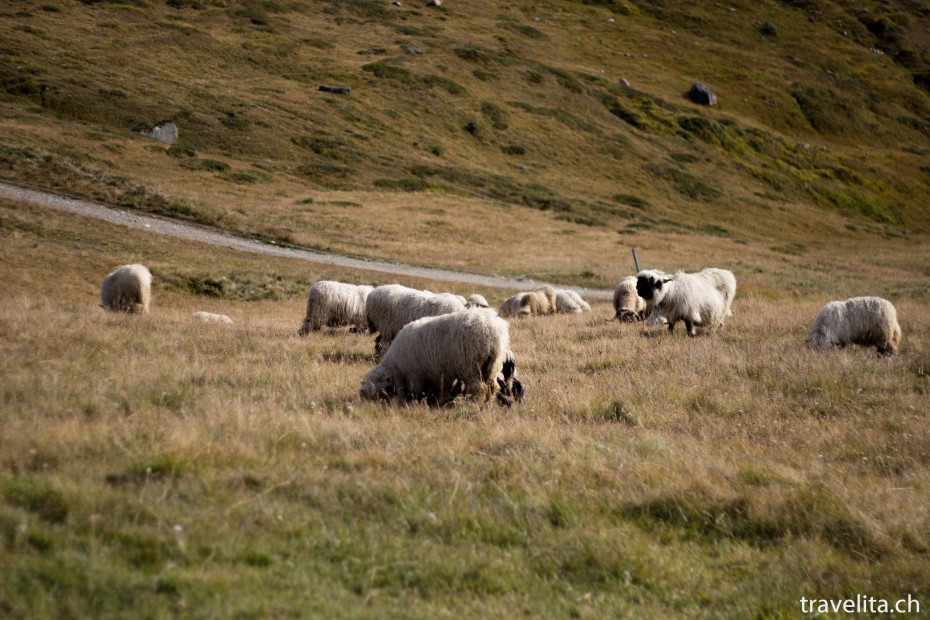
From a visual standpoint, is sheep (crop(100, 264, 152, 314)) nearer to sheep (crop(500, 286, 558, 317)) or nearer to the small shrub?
sheep (crop(500, 286, 558, 317))

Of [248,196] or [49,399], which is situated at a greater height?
[49,399]

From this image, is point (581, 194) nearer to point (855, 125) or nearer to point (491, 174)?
point (491, 174)

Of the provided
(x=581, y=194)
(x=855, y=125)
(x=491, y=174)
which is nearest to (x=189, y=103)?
(x=491, y=174)

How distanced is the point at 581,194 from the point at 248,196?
118 ft

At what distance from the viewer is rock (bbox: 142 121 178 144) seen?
62.5 meters

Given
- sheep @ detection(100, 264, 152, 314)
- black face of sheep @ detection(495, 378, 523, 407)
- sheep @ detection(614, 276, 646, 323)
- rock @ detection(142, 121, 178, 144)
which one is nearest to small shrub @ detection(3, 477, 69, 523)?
black face of sheep @ detection(495, 378, 523, 407)

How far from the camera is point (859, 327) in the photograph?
14.6 m

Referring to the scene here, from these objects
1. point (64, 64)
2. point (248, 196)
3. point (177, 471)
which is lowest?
point (248, 196)

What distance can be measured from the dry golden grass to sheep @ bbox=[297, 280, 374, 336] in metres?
6.21

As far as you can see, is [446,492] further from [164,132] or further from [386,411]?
[164,132]

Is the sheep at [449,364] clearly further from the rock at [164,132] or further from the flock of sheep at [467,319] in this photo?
the rock at [164,132]

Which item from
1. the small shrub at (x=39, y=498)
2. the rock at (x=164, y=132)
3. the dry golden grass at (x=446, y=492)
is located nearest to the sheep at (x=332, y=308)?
the dry golden grass at (x=446, y=492)

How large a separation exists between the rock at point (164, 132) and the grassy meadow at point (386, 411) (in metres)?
1.61

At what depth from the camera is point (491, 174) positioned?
77.7 m
